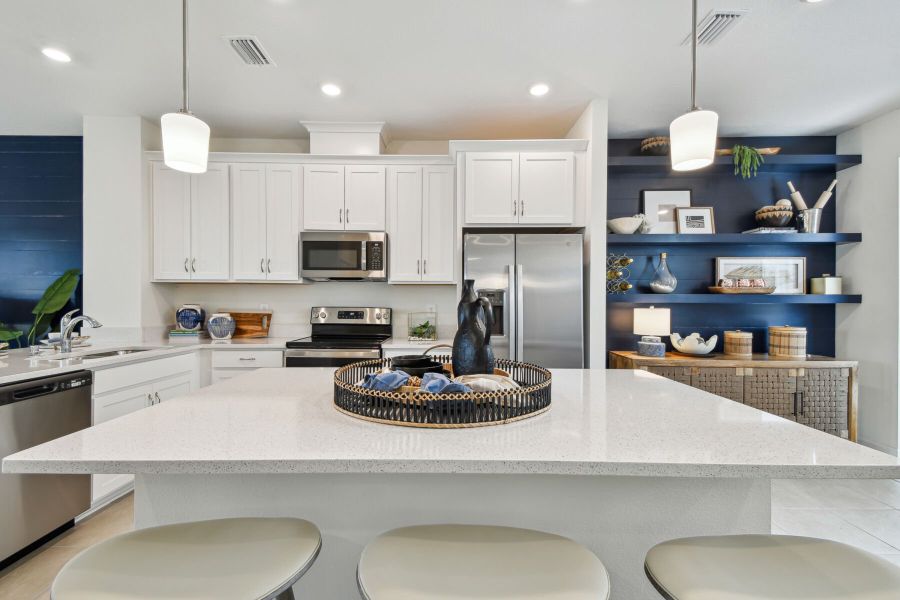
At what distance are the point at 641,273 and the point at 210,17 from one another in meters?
3.51

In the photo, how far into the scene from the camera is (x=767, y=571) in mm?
844

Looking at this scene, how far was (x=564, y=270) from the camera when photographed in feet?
10.2

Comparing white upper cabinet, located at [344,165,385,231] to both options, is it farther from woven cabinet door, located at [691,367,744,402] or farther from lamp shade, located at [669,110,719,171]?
woven cabinet door, located at [691,367,744,402]

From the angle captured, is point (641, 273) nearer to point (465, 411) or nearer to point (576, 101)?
point (576, 101)

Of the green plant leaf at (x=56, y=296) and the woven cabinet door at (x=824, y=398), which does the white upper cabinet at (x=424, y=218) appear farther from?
the woven cabinet door at (x=824, y=398)

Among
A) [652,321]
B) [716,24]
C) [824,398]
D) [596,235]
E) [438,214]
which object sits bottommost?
[824,398]

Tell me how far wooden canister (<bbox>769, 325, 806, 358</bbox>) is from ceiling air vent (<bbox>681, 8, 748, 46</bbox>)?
2331 mm

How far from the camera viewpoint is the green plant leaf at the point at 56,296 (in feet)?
11.1

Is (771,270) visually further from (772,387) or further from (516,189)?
(516,189)

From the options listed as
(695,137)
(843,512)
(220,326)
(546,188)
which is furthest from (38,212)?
(843,512)

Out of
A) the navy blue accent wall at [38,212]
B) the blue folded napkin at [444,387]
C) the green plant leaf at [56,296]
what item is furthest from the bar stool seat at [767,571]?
the navy blue accent wall at [38,212]

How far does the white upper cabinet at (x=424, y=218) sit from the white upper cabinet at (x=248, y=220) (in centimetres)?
105

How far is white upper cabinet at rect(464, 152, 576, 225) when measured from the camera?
10.8 ft

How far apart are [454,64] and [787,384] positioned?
10.8ft
